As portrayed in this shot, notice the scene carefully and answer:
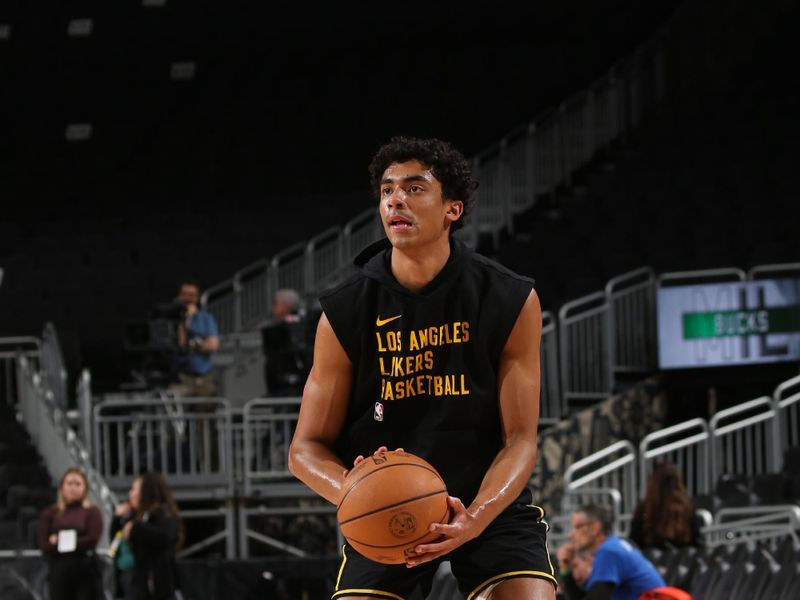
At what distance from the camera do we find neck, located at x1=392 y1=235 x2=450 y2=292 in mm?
5094

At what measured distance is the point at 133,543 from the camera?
11.6 metres

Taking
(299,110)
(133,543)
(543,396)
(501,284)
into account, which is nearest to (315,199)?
(299,110)

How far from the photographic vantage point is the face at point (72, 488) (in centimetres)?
1208

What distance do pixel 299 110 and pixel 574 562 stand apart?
14256 millimetres

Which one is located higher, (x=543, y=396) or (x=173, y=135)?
(x=173, y=135)

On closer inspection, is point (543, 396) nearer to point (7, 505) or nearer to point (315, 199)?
point (7, 505)

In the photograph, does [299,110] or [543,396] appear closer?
[543,396]

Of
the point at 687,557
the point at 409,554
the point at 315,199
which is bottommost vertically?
the point at 687,557

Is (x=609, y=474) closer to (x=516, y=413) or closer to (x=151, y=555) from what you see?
(x=151, y=555)

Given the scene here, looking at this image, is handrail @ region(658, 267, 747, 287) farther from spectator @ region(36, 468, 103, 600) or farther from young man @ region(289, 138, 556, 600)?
young man @ region(289, 138, 556, 600)

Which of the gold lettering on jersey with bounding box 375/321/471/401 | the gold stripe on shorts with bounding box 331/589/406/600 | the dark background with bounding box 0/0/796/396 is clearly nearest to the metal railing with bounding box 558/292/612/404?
the dark background with bounding box 0/0/796/396

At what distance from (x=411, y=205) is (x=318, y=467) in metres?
0.81

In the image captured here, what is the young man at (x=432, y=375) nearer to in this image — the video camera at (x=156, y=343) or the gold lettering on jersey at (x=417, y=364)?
the gold lettering on jersey at (x=417, y=364)

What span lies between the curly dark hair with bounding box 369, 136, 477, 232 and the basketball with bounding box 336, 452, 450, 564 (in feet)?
2.88
